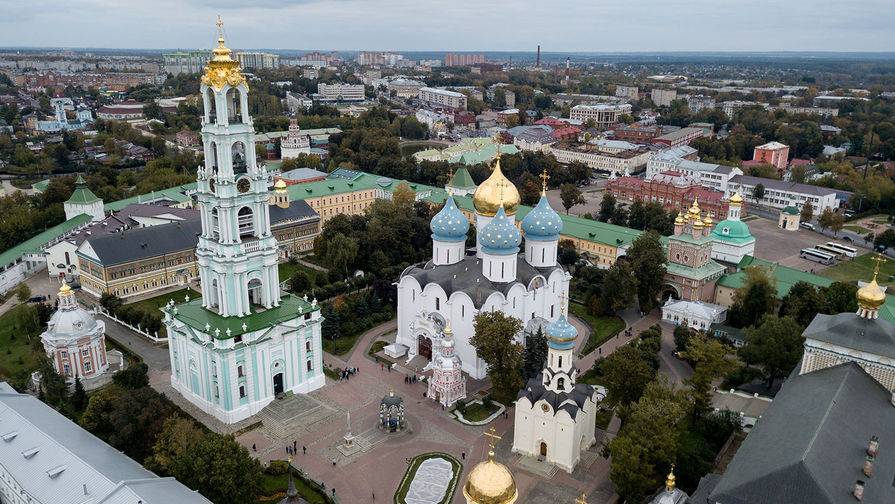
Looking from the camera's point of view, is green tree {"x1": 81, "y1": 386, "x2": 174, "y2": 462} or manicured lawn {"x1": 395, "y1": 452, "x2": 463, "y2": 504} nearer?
manicured lawn {"x1": 395, "y1": 452, "x2": 463, "y2": 504}

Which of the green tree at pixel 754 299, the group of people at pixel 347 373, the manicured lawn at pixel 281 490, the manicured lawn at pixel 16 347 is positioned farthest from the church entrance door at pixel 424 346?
the manicured lawn at pixel 16 347

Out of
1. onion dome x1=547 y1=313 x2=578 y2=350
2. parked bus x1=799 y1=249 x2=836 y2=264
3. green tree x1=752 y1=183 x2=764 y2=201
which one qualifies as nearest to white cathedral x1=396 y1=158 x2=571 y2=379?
onion dome x1=547 y1=313 x2=578 y2=350

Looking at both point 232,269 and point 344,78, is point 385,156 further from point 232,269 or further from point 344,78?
point 344,78

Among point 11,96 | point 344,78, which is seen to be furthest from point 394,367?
point 344,78

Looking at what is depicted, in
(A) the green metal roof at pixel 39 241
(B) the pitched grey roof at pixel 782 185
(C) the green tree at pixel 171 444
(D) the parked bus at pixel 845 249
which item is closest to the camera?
(C) the green tree at pixel 171 444

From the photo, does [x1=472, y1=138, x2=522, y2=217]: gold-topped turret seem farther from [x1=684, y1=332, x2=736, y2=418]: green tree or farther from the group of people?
[x1=684, y1=332, x2=736, y2=418]: green tree

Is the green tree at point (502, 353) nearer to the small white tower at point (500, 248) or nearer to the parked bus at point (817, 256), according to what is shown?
the small white tower at point (500, 248)
